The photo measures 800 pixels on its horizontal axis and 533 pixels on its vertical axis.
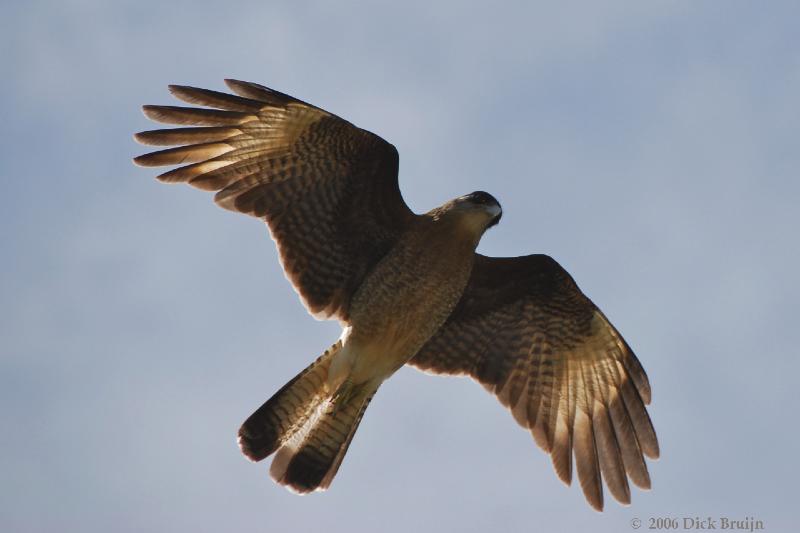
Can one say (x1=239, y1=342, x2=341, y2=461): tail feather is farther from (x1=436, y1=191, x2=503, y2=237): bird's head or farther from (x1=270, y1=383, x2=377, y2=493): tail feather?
(x1=436, y1=191, x2=503, y2=237): bird's head

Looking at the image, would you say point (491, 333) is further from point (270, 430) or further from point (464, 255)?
point (270, 430)

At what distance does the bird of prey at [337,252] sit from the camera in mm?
9945

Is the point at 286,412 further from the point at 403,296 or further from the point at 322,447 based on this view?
the point at 403,296

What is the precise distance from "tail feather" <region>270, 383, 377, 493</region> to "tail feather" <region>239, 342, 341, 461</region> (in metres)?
0.08

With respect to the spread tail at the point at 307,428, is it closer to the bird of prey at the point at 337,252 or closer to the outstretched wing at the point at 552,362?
the bird of prey at the point at 337,252

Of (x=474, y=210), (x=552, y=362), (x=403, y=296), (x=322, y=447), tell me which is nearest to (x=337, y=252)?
(x=403, y=296)

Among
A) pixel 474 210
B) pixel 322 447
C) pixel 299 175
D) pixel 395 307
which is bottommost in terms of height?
pixel 322 447

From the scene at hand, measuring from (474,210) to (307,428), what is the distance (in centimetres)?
228

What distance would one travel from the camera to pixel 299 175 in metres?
10.2

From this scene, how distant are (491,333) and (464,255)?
49.9 inches

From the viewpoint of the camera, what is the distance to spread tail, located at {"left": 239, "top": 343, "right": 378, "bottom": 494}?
1010 centimetres

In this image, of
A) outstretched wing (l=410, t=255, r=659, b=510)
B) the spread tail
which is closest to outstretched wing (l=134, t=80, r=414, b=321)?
the spread tail

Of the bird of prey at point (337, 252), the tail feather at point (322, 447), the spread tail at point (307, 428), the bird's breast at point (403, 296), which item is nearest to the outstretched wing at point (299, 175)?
the bird of prey at point (337, 252)

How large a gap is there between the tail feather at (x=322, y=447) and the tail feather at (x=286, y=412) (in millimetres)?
83
